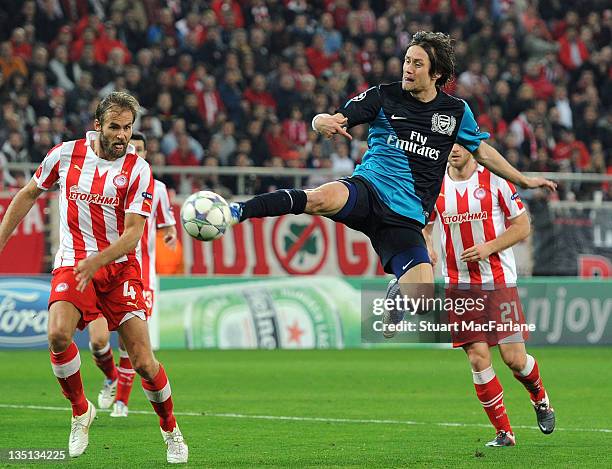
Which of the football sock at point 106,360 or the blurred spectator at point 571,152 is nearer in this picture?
the football sock at point 106,360

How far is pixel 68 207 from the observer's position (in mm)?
7840

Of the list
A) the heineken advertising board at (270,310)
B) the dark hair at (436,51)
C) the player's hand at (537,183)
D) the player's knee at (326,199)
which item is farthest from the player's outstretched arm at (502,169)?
the heineken advertising board at (270,310)

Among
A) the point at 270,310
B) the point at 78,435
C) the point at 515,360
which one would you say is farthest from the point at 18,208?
the point at 270,310

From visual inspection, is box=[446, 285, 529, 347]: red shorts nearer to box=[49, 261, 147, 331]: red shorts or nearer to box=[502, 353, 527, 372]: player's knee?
box=[502, 353, 527, 372]: player's knee

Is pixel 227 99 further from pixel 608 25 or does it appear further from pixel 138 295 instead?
pixel 138 295

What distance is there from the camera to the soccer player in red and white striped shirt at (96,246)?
25.1 ft

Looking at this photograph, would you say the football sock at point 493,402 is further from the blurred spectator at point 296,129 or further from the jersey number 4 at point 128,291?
the blurred spectator at point 296,129

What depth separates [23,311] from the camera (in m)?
17.5

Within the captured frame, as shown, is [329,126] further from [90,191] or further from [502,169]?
[502,169]

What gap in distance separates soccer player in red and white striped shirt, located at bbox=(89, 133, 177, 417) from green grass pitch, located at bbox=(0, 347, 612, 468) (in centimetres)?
31

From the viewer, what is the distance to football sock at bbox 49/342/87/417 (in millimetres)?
7770

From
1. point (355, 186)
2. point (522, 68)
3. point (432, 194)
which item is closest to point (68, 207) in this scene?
point (355, 186)

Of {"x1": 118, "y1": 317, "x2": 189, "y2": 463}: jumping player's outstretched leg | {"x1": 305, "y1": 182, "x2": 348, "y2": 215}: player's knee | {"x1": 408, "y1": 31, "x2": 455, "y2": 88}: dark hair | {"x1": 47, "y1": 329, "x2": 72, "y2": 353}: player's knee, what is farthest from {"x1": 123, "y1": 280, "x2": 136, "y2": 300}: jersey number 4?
{"x1": 408, "y1": 31, "x2": 455, "y2": 88}: dark hair

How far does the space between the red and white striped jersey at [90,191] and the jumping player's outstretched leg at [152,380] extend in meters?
0.46
